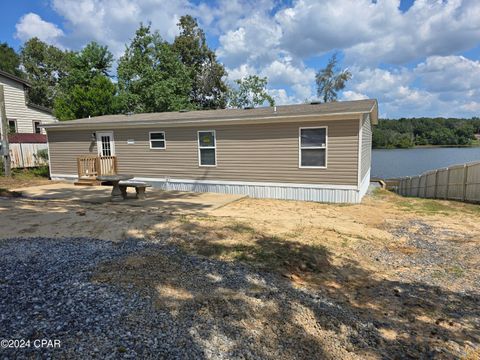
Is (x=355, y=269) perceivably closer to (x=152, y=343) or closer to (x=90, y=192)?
(x=152, y=343)

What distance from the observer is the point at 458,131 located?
56156 millimetres

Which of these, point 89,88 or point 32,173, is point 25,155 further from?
point 89,88

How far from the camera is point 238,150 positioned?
10.5m

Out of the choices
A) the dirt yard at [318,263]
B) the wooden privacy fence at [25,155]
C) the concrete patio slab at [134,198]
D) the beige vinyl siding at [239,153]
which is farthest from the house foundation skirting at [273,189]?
the wooden privacy fence at [25,155]

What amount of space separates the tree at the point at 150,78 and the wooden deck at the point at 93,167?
11394mm

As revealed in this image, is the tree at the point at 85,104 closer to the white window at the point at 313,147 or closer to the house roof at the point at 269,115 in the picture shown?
the house roof at the point at 269,115

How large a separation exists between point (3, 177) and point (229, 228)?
40.1ft

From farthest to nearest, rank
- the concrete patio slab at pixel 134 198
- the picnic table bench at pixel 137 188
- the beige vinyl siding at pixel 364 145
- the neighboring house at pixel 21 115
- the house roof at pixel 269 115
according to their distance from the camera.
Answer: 1. the neighboring house at pixel 21 115
2. the beige vinyl siding at pixel 364 145
3. the picnic table bench at pixel 137 188
4. the house roof at pixel 269 115
5. the concrete patio slab at pixel 134 198

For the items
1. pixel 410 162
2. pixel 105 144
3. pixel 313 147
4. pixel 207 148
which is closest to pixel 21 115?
pixel 105 144

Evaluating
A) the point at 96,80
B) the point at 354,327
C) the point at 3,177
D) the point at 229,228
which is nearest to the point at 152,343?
the point at 354,327

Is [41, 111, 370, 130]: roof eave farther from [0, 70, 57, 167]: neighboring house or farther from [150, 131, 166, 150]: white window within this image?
[0, 70, 57, 167]: neighboring house

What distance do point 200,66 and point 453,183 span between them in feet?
82.7

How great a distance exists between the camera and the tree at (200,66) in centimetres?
2970

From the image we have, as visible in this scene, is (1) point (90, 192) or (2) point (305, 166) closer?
(2) point (305, 166)
